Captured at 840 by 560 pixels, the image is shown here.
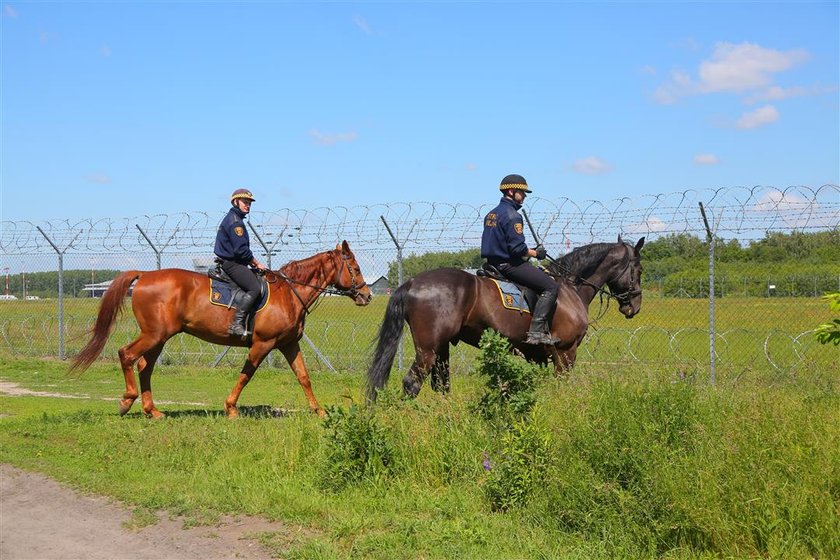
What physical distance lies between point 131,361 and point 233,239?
84.2 inches

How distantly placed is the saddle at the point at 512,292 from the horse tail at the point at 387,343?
3.86 ft

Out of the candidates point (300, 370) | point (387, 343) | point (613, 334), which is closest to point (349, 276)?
point (300, 370)

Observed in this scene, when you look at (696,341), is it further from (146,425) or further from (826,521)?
(826,521)

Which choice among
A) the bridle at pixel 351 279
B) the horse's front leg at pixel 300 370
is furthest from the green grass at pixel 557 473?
the bridle at pixel 351 279

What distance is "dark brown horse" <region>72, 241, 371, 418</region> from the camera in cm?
1226

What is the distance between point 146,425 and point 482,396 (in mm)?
4658

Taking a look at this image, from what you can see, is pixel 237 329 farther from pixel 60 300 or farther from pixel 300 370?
pixel 60 300

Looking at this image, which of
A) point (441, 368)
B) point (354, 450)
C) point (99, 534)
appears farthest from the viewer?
point (441, 368)

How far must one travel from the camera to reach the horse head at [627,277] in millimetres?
13008

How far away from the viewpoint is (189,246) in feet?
64.8

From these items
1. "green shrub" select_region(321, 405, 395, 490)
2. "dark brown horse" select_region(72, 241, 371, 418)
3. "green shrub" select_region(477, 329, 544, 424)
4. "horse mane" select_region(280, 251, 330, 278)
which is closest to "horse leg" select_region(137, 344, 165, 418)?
"dark brown horse" select_region(72, 241, 371, 418)

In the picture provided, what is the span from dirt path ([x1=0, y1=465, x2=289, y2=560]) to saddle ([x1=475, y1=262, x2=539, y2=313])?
514 centimetres

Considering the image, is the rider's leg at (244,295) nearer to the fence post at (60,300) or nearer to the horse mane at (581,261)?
the horse mane at (581,261)

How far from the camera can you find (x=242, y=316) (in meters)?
12.3
